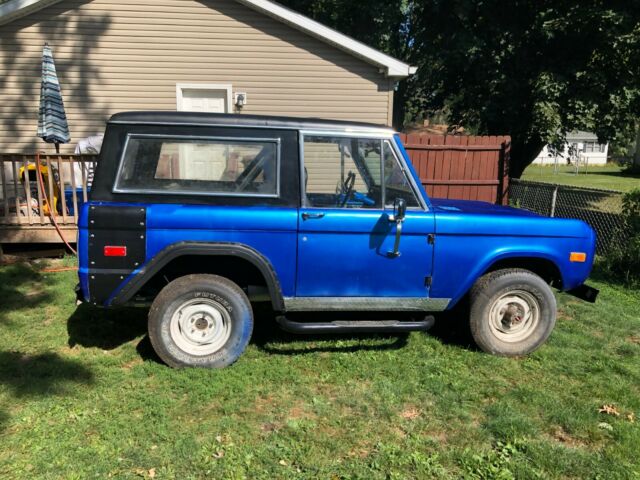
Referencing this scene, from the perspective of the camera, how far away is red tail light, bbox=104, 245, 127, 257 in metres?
3.44

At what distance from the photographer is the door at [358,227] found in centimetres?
363

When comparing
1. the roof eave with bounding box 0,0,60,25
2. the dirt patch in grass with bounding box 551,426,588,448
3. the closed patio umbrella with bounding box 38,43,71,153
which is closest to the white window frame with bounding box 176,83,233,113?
the closed patio umbrella with bounding box 38,43,71,153

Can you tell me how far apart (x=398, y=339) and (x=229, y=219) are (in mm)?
1889

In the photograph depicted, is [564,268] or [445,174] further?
[445,174]

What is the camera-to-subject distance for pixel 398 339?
438 centimetres

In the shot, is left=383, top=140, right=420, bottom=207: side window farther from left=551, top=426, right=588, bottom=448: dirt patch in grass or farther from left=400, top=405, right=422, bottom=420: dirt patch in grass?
left=551, top=426, right=588, bottom=448: dirt patch in grass

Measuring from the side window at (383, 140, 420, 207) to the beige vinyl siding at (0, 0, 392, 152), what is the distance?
22.8 ft

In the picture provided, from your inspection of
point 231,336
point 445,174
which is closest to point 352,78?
point 445,174

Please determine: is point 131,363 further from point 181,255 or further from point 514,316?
point 514,316

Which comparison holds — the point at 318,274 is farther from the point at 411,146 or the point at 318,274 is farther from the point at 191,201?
the point at 411,146

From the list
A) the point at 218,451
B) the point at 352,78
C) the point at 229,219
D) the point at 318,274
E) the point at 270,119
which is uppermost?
the point at 352,78

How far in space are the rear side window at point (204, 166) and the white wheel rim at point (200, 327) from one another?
84 centimetres

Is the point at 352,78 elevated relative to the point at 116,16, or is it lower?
lower

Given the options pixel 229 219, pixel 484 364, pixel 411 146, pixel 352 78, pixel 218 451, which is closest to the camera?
pixel 218 451
